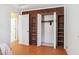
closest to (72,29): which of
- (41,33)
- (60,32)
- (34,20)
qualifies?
(60,32)

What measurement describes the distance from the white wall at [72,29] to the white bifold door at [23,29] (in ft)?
2.21

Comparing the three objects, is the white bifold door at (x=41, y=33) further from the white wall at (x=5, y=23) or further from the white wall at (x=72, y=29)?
the white wall at (x=5, y=23)

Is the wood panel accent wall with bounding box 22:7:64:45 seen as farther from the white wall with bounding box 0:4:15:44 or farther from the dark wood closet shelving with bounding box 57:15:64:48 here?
the white wall with bounding box 0:4:15:44

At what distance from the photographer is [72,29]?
6.68ft

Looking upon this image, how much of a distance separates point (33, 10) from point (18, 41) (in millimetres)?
565

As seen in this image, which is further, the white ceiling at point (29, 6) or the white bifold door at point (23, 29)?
the white bifold door at point (23, 29)

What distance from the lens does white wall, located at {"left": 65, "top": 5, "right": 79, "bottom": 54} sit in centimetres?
196

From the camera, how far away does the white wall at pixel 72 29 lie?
196 centimetres

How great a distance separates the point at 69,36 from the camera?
2.04 meters

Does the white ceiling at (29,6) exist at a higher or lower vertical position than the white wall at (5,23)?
higher

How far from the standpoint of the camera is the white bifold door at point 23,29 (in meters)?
2.12

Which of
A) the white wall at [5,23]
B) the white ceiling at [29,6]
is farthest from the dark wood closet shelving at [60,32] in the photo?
the white wall at [5,23]

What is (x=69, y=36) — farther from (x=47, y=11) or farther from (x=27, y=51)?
(x=27, y=51)

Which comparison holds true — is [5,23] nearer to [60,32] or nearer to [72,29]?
[60,32]
